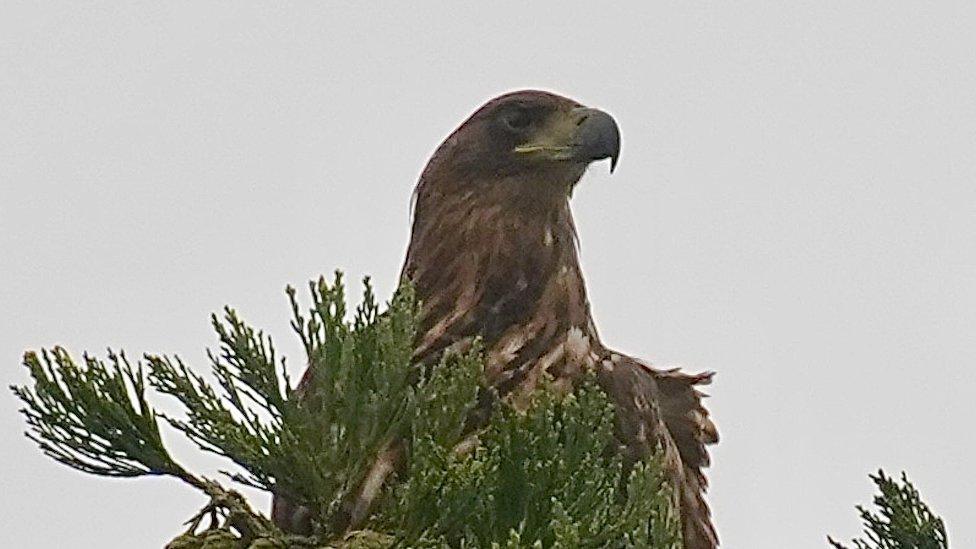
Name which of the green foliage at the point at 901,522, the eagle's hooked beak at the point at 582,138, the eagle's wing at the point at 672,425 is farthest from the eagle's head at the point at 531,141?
the green foliage at the point at 901,522

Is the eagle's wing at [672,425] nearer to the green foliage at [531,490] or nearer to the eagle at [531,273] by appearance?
the eagle at [531,273]

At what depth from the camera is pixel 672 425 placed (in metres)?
5.07

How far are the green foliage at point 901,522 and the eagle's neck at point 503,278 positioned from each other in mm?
1742

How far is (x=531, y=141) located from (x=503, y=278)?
48 cm

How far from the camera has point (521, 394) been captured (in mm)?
4172

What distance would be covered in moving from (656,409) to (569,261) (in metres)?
0.52

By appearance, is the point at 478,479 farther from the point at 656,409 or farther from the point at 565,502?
the point at 656,409

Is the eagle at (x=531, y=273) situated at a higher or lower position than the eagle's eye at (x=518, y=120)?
lower

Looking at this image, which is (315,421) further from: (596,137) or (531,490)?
(596,137)

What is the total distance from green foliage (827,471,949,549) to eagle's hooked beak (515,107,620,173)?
2.37 meters

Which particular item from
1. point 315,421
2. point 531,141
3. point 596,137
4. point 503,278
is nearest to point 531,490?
point 315,421

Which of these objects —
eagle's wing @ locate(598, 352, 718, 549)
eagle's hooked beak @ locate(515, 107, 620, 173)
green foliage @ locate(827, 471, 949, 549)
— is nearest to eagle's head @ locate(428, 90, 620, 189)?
eagle's hooked beak @ locate(515, 107, 620, 173)

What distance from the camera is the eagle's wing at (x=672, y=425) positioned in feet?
14.5

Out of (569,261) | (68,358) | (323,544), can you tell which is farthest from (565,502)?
(569,261)
